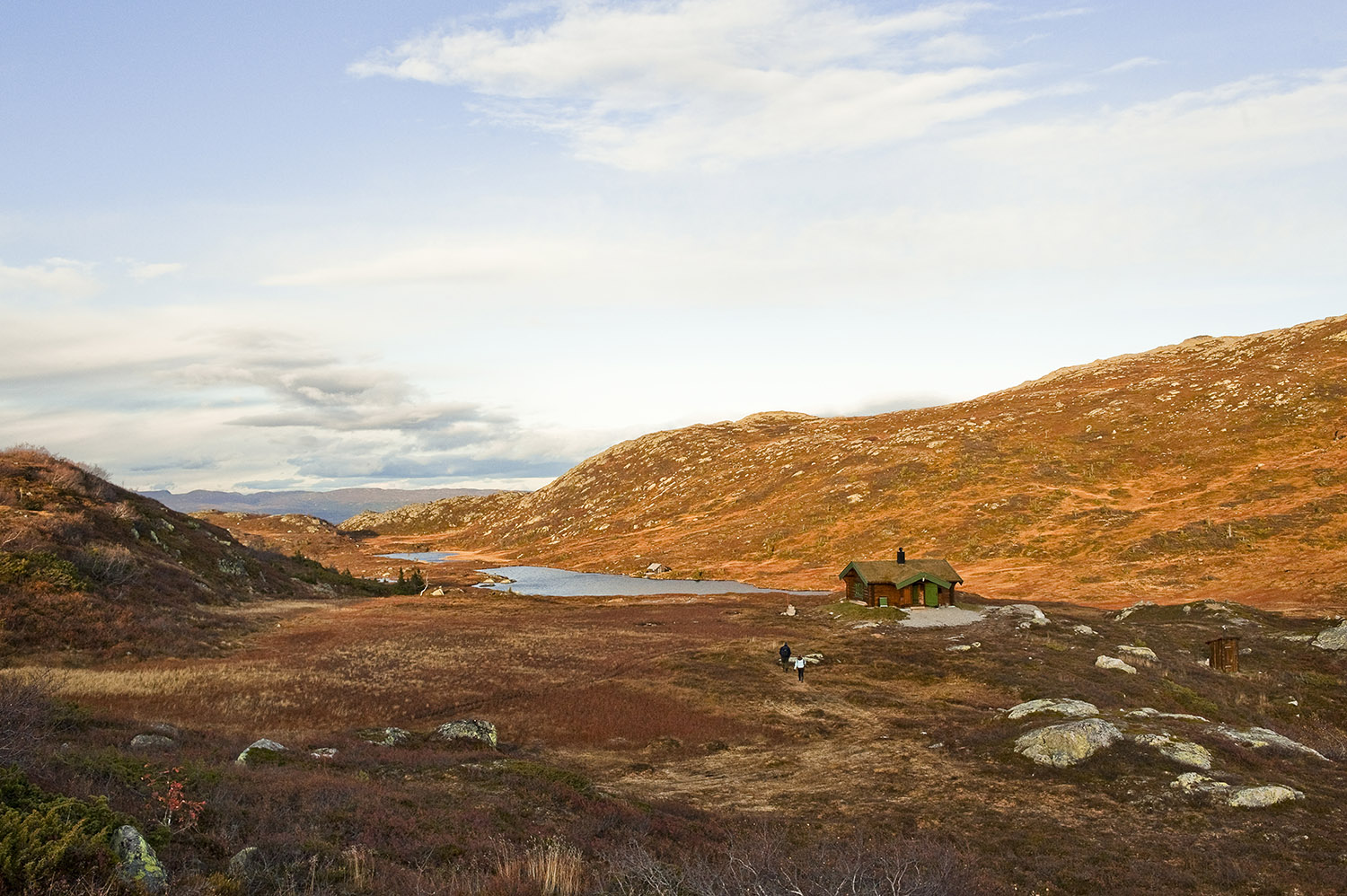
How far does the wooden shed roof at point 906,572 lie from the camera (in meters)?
67.1

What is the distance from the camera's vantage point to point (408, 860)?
12.9m

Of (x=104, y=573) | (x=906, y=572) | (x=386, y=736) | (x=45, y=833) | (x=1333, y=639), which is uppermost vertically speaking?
(x=104, y=573)

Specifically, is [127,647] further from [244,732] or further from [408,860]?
[408,860]

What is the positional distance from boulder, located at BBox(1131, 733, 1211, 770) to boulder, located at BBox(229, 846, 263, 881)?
84.0 ft

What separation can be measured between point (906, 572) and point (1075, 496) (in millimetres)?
63556

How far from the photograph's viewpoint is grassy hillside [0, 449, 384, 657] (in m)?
36.7

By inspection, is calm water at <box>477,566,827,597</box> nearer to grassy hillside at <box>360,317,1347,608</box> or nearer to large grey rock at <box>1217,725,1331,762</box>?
grassy hillside at <box>360,317,1347,608</box>

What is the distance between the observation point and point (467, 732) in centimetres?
2603

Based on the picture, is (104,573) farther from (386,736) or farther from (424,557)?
(424,557)

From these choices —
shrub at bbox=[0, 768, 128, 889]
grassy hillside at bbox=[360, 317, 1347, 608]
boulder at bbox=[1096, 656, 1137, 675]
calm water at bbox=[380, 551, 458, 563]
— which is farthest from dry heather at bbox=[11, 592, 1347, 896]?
calm water at bbox=[380, 551, 458, 563]

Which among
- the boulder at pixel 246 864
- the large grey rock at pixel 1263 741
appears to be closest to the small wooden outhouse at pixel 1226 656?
the large grey rock at pixel 1263 741

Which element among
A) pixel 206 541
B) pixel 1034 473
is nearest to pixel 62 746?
pixel 206 541

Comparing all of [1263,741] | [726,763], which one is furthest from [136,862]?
[1263,741]

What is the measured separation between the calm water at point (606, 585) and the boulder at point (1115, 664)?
175 feet
